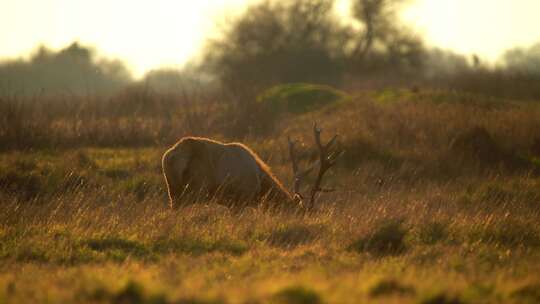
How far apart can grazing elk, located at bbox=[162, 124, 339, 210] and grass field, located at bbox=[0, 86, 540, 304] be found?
0.77 feet

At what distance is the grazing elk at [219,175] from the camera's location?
989 centimetres

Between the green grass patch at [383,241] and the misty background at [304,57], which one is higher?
the misty background at [304,57]

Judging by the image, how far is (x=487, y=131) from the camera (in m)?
17.5

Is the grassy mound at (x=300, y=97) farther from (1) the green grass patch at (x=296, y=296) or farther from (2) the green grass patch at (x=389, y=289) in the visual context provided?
(1) the green grass patch at (x=296, y=296)

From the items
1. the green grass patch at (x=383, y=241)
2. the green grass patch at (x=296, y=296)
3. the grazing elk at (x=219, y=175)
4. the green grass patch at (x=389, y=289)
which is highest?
the grazing elk at (x=219, y=175)

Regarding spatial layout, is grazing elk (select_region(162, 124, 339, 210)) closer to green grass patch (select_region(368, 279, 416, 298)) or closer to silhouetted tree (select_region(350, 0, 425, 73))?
green grass patch (select_region(368, 279, 416, 298))

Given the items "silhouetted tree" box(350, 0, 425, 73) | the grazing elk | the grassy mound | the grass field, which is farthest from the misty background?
the grazing elk

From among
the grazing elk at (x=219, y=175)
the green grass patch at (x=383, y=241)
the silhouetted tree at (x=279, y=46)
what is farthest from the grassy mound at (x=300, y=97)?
the green grass patch at (x=383, y=241)

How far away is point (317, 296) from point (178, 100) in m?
20.1

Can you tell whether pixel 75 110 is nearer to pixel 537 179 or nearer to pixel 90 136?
pixel 90 136

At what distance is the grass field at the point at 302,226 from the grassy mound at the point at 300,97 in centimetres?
595

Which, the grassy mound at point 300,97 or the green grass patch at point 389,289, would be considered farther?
the grassy mound at point 300,97

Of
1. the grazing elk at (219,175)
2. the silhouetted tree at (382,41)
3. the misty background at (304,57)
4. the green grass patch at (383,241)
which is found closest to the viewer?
Result: the green grass patch at (383,241)

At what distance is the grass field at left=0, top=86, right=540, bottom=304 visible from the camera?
20.1ft
